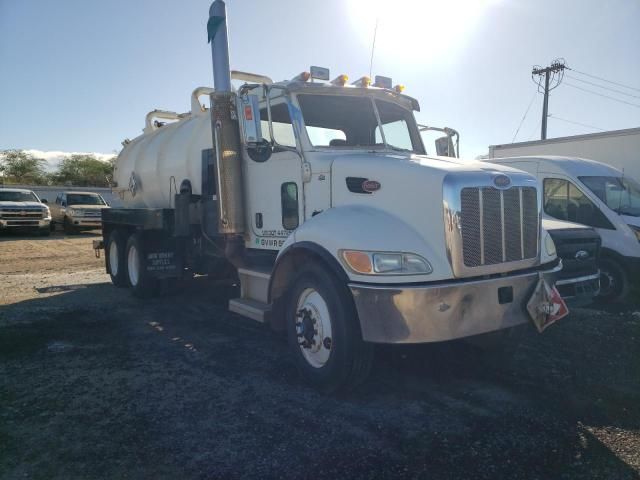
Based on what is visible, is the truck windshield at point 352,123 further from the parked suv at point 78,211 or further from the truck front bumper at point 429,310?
the parked suv at point 78,211

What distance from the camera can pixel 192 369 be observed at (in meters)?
4.65

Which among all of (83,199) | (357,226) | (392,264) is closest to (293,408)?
(392,264)

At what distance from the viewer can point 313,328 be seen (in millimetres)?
4086

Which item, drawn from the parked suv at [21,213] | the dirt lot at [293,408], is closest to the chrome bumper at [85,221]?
the parked suv at [21,213]

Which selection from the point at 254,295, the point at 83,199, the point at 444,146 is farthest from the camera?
the point at 83,199

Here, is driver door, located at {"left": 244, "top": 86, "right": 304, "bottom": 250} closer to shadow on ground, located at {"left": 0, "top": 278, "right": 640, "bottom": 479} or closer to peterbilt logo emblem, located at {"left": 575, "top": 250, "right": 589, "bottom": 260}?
shadow on ground, located at {"left": 0, "top": 278, "right": 640, "bottom": 479}

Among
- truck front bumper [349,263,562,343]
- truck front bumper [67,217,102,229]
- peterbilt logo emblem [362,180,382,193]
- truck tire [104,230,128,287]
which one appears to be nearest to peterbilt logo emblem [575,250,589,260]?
truck front bumper [349,263,562,343]

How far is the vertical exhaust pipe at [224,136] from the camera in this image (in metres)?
5.47

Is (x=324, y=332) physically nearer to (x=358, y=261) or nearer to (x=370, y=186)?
(x=358, y=261)

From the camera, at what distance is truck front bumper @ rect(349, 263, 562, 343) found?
343 centimetres

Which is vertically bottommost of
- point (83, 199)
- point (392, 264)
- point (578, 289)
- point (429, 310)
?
point (578, 289)

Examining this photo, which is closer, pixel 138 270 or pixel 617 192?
pixel 617 192

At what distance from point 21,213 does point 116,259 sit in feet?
41.4

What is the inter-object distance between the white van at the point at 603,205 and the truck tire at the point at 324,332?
5488 millimetres
